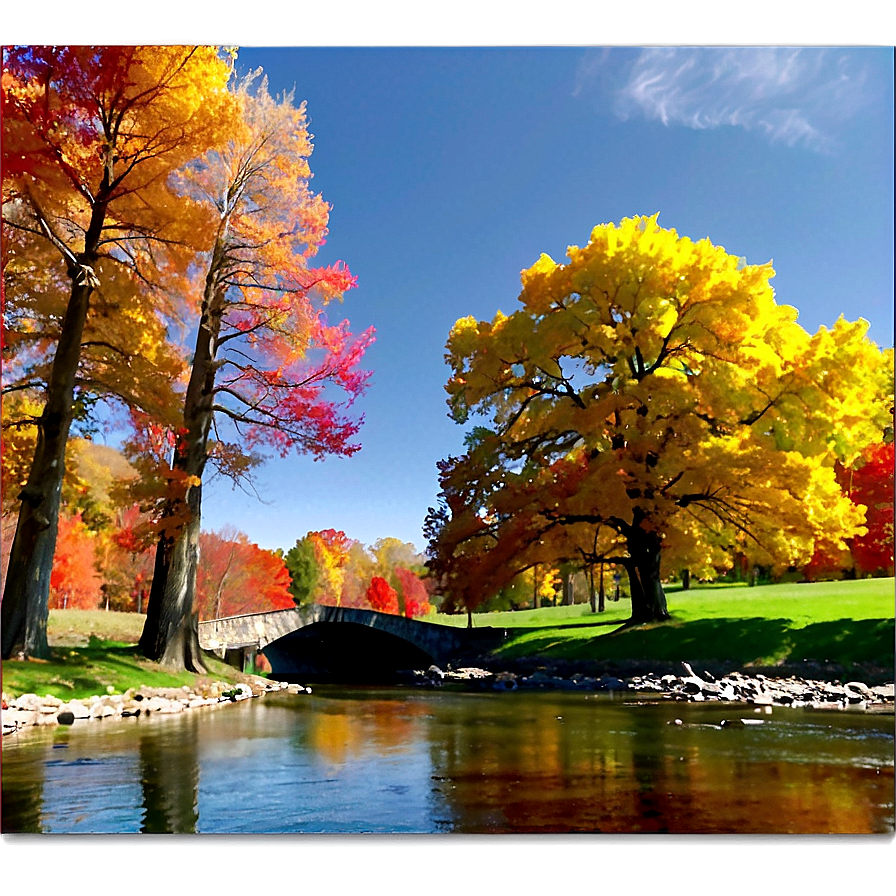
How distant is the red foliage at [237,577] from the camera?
17.3 m

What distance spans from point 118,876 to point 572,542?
996 cm

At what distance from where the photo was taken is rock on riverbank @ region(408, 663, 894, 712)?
862 centimetres

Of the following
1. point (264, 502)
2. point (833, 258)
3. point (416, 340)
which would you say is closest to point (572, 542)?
point (264, 502)

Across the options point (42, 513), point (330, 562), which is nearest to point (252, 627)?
point (330, 562)

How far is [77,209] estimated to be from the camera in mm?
8188

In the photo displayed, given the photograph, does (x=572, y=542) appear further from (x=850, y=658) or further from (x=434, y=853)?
(x=434, y=853)

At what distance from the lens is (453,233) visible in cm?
655

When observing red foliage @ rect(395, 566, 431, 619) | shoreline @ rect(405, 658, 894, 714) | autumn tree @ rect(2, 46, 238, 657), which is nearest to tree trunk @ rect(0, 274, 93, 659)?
autumn tree @ rect(2, 46, 238, 657)

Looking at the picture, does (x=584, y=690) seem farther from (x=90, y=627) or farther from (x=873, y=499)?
(x=90, y=627)

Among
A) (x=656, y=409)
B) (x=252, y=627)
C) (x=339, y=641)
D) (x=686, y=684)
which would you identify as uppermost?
(x=656, y=409)

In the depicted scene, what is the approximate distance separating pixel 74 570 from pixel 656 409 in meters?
10.9

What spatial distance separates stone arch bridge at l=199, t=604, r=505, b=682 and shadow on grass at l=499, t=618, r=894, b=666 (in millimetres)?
3478

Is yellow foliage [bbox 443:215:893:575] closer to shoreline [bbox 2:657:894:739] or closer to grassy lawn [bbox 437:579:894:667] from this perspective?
grassy lawn [bbox 437:579:894:667]

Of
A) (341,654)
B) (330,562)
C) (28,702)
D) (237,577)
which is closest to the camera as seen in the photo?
(28,702)
